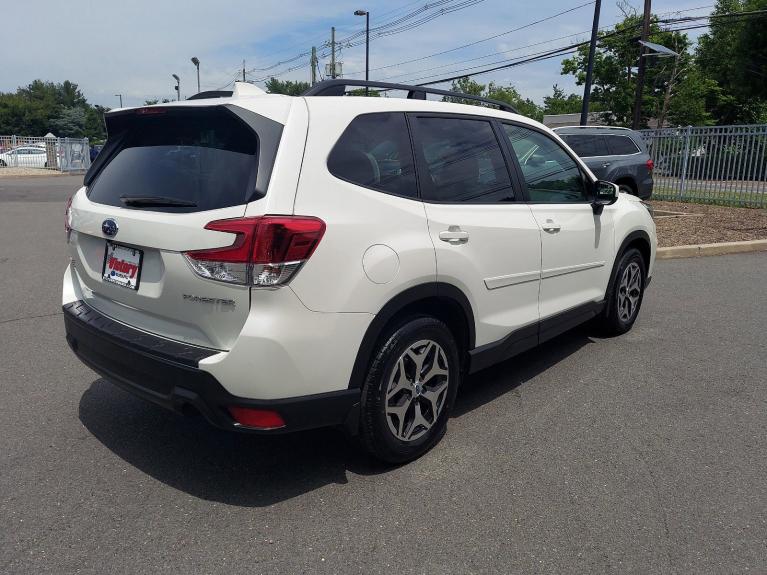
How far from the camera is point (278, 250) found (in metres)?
2.52

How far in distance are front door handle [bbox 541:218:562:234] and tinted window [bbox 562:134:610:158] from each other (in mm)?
9308

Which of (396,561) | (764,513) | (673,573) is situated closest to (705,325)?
(764,513)

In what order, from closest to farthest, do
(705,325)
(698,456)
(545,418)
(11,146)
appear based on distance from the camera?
(698,456) < (545,418) < (705,325) < (11,146)

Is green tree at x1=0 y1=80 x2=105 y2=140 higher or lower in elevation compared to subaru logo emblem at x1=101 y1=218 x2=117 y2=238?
higher

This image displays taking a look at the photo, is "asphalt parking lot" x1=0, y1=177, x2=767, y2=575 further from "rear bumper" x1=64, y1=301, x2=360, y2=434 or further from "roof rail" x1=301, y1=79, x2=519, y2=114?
"roof rail" x1=301, y1=79, x2=519, y2=114

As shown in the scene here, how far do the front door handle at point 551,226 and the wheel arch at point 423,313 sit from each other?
0.95 metres

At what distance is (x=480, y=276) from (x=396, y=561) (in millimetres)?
1568

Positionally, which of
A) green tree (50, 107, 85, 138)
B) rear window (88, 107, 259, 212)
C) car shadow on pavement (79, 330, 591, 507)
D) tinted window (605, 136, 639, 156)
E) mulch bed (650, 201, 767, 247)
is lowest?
car shadow on pavement (79, 330, 591, 507)

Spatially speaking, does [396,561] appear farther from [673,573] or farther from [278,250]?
[278,250]

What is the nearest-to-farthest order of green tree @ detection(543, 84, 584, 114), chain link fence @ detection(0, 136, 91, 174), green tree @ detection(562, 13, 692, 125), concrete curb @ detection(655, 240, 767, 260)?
concrete curb @ detection(655, 240, 767, 260), chain link fence @ detection(0, 136, 91, 174), green tree @ detection(562, 13, 692, 125), green tree @ detection(543, 84, 584, 114)

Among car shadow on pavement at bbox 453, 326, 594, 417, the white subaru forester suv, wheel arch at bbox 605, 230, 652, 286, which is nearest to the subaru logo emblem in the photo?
the white subaru forester suv

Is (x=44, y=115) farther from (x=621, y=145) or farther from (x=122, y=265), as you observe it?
(x=122, y=265)

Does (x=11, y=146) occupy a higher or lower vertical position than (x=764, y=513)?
higher

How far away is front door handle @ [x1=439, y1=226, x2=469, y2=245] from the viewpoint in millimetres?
3190
